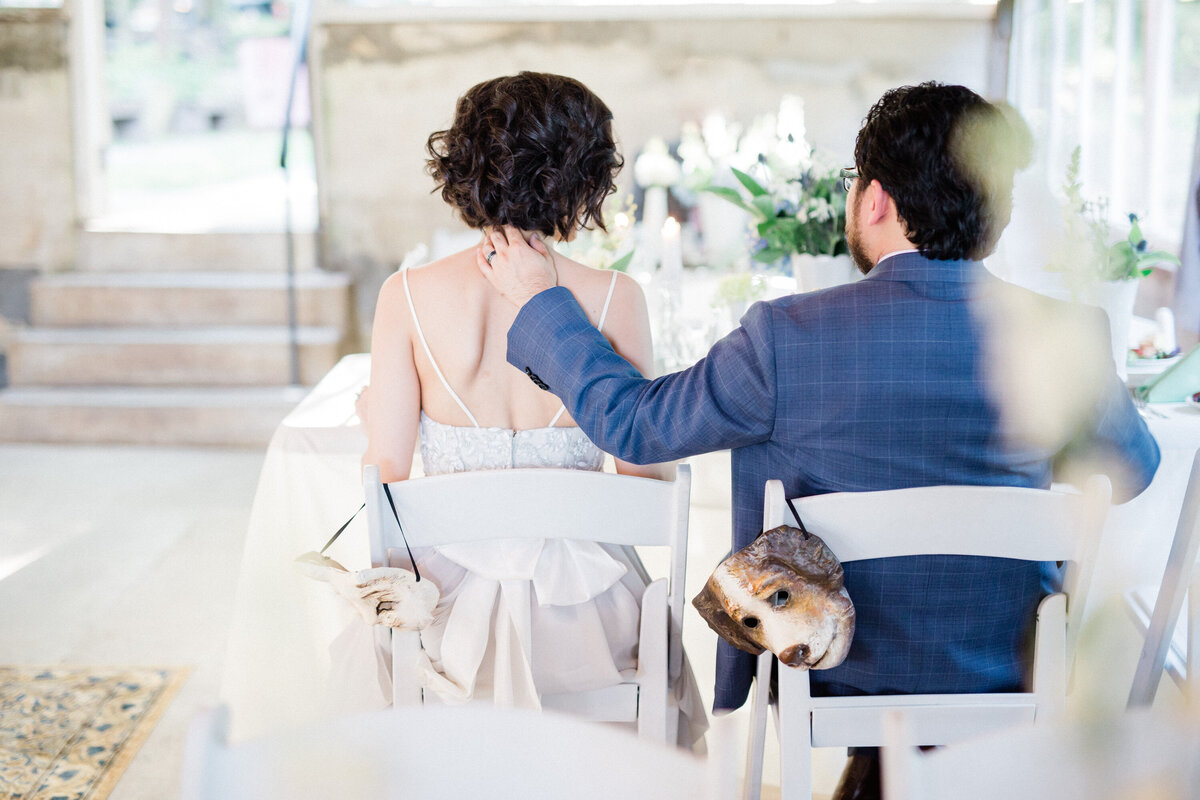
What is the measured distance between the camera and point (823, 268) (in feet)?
7.06

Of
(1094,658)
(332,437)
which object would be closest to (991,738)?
(1094,658)

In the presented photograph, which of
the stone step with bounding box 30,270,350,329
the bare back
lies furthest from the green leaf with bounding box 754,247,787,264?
the stone step with bounding box 30,270,350,329

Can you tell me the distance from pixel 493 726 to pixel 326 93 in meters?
4.94

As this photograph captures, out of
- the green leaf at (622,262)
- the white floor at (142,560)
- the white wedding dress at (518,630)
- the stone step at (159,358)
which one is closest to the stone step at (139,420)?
the white floor at (142,560)

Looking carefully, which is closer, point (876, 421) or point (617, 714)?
point (876, 421)

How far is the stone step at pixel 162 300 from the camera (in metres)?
4.86

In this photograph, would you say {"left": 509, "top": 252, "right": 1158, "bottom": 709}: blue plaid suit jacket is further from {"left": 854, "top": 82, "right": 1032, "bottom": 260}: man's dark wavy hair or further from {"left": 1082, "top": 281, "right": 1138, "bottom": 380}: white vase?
{"left": 1082, "top": 281, "right": 1138, "bottom": 380}: white vase

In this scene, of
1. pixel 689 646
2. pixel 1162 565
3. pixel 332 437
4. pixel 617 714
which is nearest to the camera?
pixel 617 714

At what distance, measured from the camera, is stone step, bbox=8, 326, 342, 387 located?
15.4 feet

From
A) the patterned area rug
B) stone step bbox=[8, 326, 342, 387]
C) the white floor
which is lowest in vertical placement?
the white floor

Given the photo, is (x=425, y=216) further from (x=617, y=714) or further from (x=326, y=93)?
(x=617, y=714)

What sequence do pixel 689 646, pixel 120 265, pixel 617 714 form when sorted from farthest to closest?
pixel 120 265, pixel 689 646, pixel 617 714

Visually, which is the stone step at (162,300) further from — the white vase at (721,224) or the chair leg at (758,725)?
the chair leg at (758,725)

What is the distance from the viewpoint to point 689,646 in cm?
242
